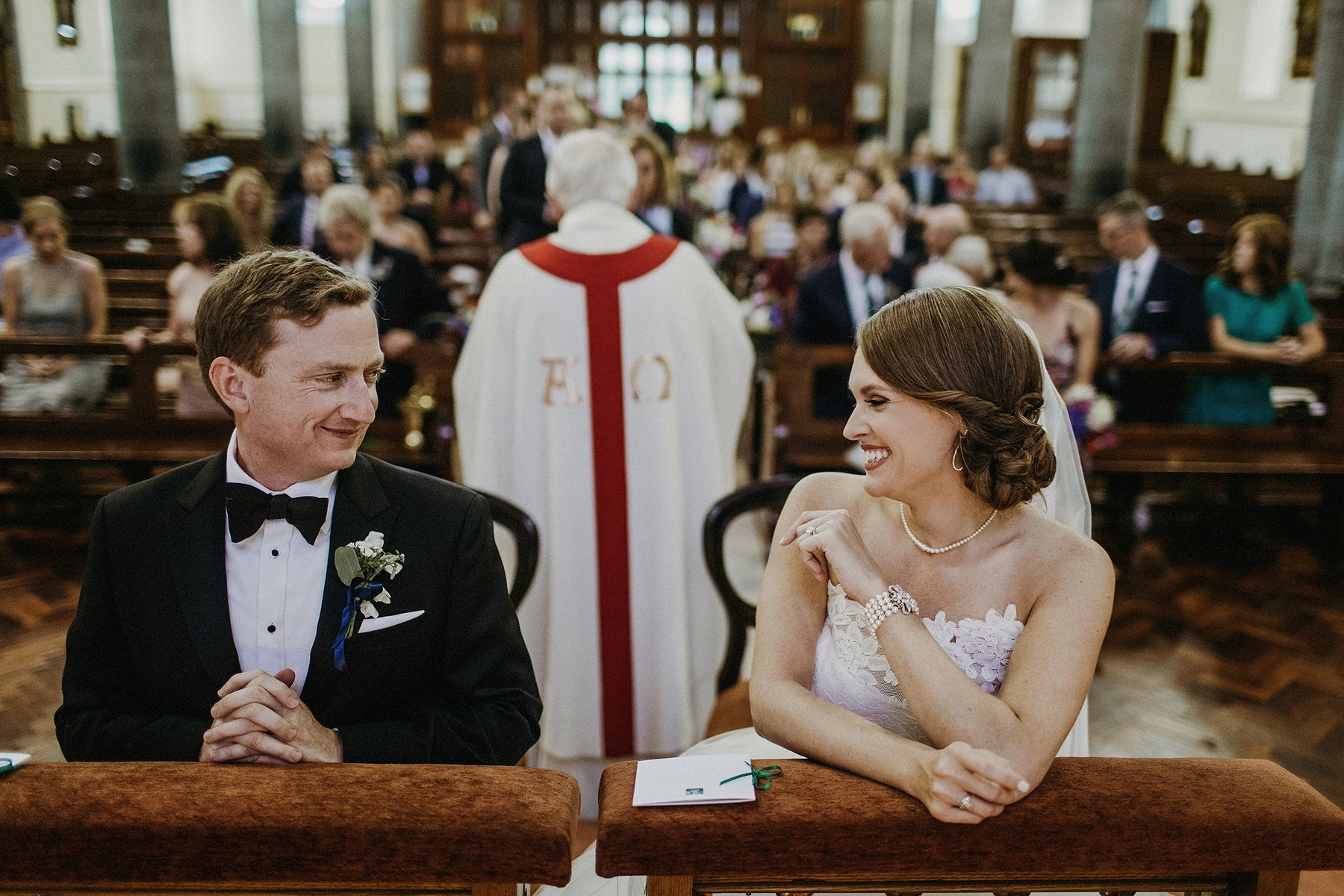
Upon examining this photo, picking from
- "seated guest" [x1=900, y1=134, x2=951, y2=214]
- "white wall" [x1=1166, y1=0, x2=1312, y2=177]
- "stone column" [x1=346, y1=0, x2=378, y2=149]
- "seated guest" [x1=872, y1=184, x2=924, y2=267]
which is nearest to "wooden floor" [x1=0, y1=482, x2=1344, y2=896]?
"seated guest" [x1=872, y1=184, x2=924, y2=267]

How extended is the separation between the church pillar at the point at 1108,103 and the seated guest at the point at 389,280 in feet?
30.5

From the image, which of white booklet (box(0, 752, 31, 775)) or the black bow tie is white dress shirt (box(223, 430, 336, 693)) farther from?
white booklet (box(0, 752, 31, 775))

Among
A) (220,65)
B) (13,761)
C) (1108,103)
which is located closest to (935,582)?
(13,761)

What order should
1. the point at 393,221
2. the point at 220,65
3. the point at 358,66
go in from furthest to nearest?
the point at 220,65, the point at 358,66, the point at 393,221

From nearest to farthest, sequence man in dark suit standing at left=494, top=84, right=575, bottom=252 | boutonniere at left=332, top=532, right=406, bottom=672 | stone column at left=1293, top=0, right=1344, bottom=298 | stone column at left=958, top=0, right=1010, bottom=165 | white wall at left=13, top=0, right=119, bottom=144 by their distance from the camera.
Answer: boutonniere at left=332, top=532, right=406, bottom=672 → man in dark suit standing at left=494, top=84, right=575, bottom=252 → stone column at left=1293, top=0, right=1344, bottom=298 → stone column at left=958, top=0, right=1010, bottom=165 → white wall at left=13, top=0, right=119, bottom=144

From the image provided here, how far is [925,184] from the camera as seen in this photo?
12.0 metres

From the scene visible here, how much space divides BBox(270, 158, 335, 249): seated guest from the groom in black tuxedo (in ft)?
18.9

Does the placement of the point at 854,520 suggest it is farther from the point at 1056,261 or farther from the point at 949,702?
the point at 1056,261

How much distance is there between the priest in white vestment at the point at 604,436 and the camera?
3082 mm

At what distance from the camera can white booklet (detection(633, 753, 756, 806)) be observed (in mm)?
1264

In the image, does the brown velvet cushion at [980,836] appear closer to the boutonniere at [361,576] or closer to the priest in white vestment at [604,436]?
the boutonniere at [361,576]

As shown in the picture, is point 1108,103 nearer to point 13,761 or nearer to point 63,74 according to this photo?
point 13,761

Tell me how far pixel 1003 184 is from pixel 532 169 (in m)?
9.93

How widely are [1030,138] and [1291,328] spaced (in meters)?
16.1
